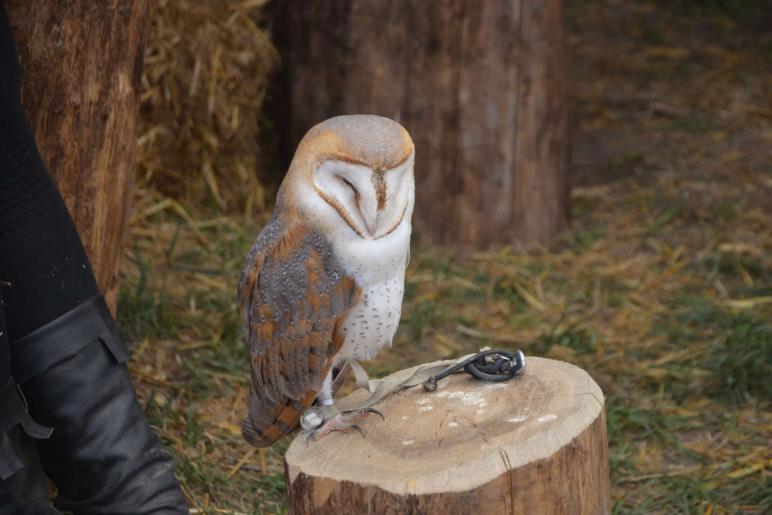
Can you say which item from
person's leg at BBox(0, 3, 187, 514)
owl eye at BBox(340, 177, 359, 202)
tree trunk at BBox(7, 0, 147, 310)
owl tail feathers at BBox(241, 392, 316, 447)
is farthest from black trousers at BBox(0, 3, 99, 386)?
owl eye at BBox(340, 177, 359, 202)

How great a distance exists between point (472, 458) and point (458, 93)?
2.45 meters

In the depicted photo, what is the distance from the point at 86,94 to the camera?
9.30 feet

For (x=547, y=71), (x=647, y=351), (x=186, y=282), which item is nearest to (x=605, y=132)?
(x=547, y=71)

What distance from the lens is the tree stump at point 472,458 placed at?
6.63 feet

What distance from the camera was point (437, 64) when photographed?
4281 millimetres

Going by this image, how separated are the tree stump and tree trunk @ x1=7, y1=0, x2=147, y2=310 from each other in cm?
103

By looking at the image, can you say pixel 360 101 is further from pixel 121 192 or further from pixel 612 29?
pixel 612 29

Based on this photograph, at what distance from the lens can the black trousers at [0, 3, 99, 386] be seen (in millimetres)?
2477

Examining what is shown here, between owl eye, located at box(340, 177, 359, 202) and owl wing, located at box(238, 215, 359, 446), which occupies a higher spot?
owl eye, located at box(340, 177, 359, 202)

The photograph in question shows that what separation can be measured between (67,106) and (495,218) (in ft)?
6.84

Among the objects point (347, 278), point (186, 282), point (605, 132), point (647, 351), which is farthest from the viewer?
point (605, 132)

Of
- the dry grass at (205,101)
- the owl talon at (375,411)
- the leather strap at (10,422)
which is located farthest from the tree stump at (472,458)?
the dry grass at (205,101)

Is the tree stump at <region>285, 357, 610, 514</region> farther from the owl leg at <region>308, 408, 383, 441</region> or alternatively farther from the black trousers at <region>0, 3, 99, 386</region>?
the black trousers at <region>0, 3, 99, 386</region>

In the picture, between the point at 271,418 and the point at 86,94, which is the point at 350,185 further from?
the point at 86,94
